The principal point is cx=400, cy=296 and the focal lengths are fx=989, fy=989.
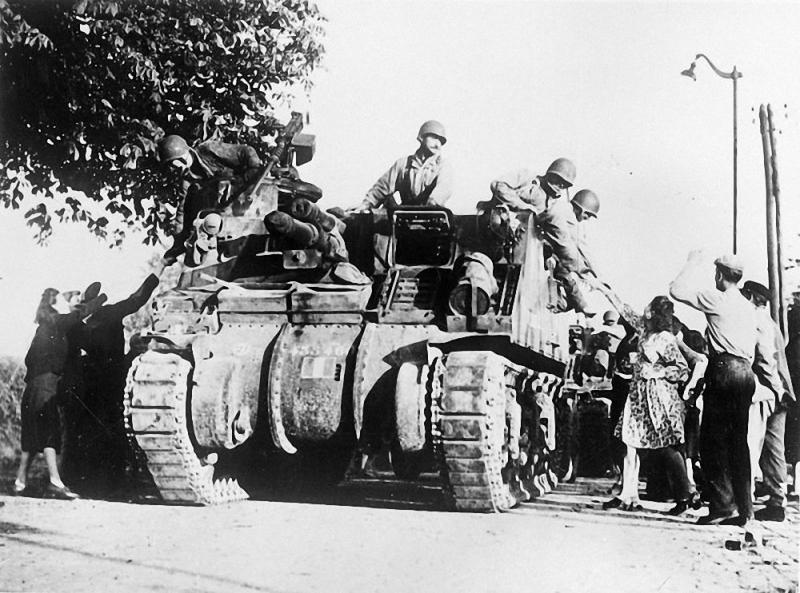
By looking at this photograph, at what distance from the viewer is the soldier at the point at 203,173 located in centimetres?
1045

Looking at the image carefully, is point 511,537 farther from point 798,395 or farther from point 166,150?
point 166,150

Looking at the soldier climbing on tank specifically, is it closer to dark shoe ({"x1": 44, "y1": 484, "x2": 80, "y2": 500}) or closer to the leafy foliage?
dark shoe ({"x1": 44, "y1": 484, "x2": 80, "y2": 500})

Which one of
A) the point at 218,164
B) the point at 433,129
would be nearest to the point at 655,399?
the point at 433,129

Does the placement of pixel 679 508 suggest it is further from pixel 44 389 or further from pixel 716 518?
pixel 44 389

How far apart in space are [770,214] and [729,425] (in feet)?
5.79

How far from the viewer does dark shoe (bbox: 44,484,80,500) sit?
956 centimetres

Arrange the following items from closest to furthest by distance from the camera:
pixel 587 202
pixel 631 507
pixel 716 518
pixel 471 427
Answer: pixel 471 427 < pixel 716 518 < pixel 631 507 < pixel 587 202

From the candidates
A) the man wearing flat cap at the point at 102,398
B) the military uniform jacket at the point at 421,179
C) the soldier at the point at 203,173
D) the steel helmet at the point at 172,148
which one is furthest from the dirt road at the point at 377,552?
the steel helmet at the point at 172,148

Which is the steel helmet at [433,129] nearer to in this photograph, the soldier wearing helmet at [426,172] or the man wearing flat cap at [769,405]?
the soldier wearing helmet at [426,172]

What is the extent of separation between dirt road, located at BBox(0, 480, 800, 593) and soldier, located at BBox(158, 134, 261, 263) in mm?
3223

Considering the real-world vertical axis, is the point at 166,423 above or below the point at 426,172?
below

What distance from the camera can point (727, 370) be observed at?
25.2 ft

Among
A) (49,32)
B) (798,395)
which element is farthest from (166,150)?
(798,395)

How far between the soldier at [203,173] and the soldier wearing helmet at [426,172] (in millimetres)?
1567
